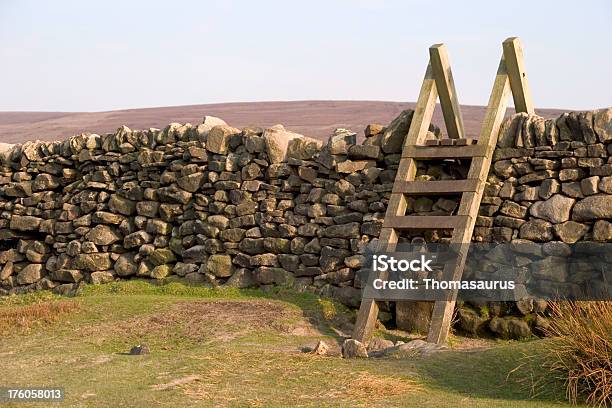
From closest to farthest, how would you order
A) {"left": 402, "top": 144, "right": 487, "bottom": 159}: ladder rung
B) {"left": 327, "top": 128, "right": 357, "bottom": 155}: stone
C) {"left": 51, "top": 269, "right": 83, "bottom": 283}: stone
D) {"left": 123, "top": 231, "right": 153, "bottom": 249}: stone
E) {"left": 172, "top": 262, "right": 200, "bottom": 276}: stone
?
{"left": 402, "top": 144, "right": 487, "bottom": 159}: ladder rung < {"left": 327, "top": 128, "right": 357, "bottom": 155}: stone < {"left": 172, "top": 262, "right": 200, "bottom": 276}: stone < {"left": 123, "top": 231, "right": 153, "bottom": 249}: stone < {"left": 51, "top": 269, "right": 83, "bottom": 283}: stone

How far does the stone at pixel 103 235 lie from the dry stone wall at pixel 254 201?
0.02 m

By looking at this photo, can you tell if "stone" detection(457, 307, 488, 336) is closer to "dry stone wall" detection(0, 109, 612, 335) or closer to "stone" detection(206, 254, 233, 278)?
"dry stone wall" detection(0, 109, 612, 335)

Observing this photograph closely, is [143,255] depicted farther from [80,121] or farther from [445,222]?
[80,121]

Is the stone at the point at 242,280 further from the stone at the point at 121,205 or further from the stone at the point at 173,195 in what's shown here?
the stone at the point at 121,205

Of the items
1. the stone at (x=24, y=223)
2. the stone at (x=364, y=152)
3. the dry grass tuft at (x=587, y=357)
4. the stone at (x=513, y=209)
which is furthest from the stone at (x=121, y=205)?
the dry grass tuft at (x=587, y=357)

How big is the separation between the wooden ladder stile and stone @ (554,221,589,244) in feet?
3.13

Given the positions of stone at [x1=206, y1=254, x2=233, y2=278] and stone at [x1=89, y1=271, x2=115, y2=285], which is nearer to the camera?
stone at [x1=206, y1=254, x2=233, y2=278]

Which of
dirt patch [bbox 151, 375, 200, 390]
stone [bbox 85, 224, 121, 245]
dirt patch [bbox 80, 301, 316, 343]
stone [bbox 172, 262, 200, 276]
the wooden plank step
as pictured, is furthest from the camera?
stone [bbox 85, 224, 121, 245]

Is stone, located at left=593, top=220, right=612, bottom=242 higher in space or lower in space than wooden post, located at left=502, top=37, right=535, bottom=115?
lower

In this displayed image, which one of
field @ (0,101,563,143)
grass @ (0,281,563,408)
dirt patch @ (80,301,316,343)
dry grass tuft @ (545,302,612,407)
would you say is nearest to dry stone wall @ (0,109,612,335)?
grass @ (0,281,563,408)

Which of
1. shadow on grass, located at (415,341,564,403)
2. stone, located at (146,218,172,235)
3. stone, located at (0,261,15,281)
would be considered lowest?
stone, located at (0,261,15,281)

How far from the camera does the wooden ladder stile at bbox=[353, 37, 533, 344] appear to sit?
9609 millimetres

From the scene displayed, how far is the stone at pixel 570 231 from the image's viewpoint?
31.8 feet

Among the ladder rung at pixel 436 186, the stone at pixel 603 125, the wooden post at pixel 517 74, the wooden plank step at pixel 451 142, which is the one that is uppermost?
the wooden post at pixel 517 74
